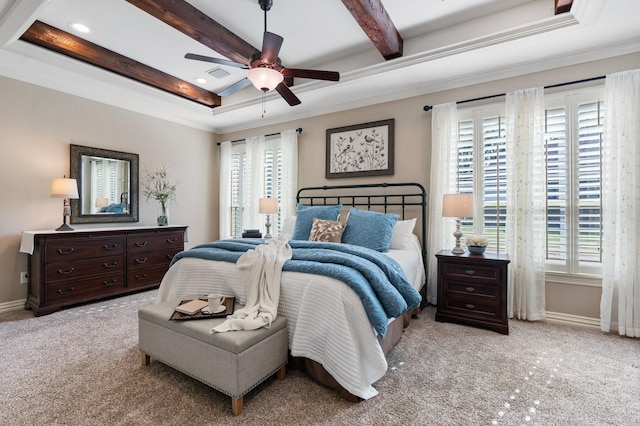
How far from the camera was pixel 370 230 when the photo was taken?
10.7 feet

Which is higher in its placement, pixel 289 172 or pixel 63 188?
pixel 289 172

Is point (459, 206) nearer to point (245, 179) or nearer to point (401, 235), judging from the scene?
point (401, 235)

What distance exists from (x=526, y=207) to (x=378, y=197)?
1.65m

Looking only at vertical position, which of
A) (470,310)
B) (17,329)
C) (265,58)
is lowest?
(17,329)

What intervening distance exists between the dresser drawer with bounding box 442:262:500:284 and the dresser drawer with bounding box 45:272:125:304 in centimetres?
387

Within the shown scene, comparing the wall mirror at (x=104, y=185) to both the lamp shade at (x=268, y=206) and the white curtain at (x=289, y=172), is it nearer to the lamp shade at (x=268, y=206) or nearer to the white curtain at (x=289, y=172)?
the lamp shade at (x=268, y=206)

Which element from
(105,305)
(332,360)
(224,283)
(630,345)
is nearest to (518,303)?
(630,345)

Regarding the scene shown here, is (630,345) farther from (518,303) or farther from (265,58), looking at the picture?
(265,58)

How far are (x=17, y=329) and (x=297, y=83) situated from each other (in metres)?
3.93

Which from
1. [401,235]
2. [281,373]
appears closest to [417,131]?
[401,235]

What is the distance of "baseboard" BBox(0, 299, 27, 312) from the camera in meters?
3.38

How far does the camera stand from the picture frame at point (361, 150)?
402cm

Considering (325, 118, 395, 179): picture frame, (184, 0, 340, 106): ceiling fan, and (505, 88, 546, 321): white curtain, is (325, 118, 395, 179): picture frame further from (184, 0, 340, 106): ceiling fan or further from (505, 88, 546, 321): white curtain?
(184, 0, 340, 106): ceiling fan

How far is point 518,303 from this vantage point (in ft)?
10.3
